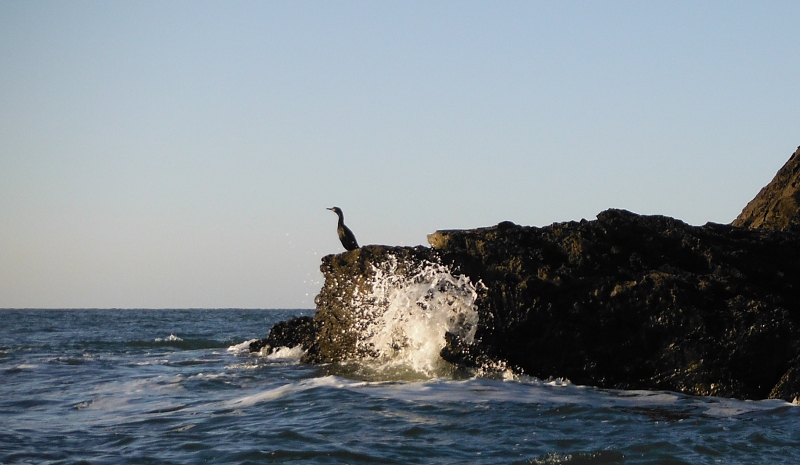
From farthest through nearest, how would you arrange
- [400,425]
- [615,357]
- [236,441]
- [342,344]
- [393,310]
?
1. [342,344]
2. [393,310]
3. [615,357]
4. [400,425]
5. [236,441]

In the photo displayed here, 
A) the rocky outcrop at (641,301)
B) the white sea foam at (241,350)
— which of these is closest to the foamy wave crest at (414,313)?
the rocky outcrop at (641,301)

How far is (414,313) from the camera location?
41.1ft

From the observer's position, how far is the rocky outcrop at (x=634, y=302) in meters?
10.1

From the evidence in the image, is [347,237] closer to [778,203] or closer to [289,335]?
[289,335]

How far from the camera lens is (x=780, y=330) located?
32.9 feet

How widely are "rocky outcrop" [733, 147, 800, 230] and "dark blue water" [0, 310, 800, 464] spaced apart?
597 centimetres

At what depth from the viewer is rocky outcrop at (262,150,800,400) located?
398 inches

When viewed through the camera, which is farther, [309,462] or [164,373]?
[164,373]

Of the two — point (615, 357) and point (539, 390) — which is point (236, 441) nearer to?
point (539, 390)

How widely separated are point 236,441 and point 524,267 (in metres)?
4.79

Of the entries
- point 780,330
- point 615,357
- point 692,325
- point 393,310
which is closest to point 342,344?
point 393,310

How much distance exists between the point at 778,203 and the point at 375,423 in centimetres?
955

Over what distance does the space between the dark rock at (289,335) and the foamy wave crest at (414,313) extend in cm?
360

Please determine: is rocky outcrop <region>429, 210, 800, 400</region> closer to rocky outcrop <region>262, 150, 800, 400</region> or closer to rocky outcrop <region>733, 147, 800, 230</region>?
rocky outcrop <region>262, 150, 800, 400</region>
